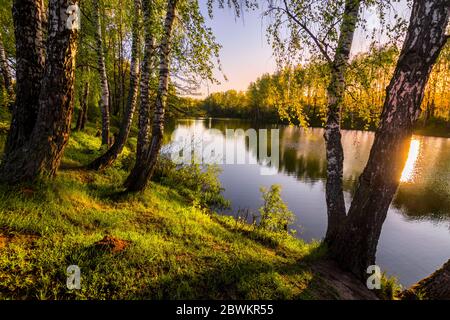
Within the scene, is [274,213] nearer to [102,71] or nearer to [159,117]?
[159,117]

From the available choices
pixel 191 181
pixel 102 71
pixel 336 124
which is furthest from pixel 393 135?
pixel 102 71

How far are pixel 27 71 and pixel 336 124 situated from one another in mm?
7475

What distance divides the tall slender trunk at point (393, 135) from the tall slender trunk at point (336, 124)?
85cm

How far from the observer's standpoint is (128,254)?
3801 mm

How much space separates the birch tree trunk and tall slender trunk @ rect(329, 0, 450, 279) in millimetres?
6564

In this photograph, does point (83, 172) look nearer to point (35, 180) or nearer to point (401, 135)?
point (35, 180)

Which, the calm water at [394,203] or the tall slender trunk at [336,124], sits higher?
the tall slender trunk at [336,124]

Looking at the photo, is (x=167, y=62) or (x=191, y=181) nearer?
(x=167, y=62)

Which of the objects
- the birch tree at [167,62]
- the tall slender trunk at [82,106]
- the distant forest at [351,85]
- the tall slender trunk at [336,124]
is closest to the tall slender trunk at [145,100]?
the birch tree at [167,62]

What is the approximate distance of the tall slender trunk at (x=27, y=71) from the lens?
5180 mm

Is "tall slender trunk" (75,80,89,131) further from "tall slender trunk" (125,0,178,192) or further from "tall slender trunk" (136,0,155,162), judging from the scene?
"tall slender trunk" (125,0,178,192)

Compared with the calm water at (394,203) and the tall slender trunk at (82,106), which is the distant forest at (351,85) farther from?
the tall slender trunk at (82,106)

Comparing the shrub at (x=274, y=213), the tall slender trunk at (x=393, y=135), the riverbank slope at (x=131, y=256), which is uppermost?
the tall slender trunk at (x=393, y=135)
